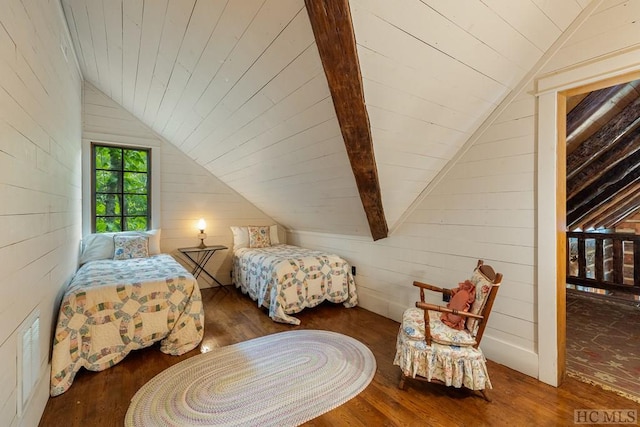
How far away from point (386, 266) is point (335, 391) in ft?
5.06

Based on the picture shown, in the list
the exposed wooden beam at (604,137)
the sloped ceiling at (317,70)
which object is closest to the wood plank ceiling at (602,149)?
the exposed wooden beam at (604,137)

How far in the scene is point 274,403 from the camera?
5.74ft

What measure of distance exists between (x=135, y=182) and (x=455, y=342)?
164 inches

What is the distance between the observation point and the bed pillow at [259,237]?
4363 mm

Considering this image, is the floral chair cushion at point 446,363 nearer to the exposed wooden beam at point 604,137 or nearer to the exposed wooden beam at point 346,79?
the exposed wooden beam at point 346,79

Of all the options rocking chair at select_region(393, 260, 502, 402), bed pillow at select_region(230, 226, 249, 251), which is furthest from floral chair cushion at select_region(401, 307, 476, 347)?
bed pillow at select_region(230, 226, 249, 251)

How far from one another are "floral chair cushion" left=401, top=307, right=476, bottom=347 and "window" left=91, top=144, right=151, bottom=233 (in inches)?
143

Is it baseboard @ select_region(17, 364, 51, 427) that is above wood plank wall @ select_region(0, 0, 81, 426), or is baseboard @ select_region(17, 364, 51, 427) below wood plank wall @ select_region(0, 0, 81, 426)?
below

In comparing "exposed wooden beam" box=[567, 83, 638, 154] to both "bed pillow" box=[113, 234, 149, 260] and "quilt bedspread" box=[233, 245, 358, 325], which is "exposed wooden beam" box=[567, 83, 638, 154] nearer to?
"quilt bedspread" box=[233, 245, 358, 325]

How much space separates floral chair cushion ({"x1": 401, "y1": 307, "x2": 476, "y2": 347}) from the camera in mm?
1805

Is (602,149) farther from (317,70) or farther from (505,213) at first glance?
(317,70)

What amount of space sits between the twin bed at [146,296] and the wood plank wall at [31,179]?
0.17 metres

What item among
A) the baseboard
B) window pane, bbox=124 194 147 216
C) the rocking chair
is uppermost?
window pane, bbox=124 194 147 216

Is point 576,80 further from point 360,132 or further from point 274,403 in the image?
point 274,403
